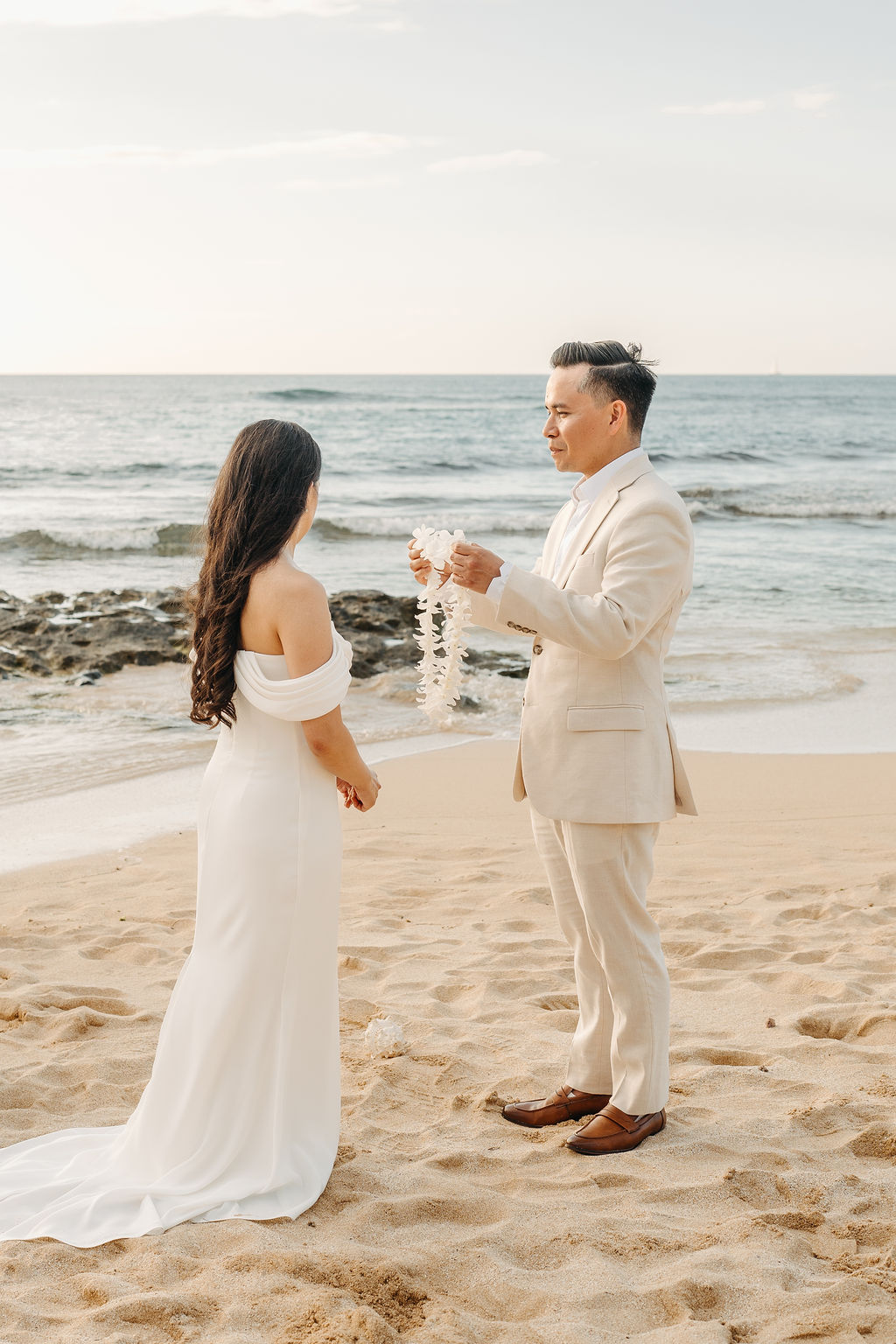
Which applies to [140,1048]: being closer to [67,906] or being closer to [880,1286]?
[67,906]

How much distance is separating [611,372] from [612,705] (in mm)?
947

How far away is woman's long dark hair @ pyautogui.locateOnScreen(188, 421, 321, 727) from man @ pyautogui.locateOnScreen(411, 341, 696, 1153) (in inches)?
20.0

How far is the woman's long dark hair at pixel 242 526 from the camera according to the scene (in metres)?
2.89

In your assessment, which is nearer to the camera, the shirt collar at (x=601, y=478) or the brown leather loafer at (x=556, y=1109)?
the shirt collar at (x=601, y=478)

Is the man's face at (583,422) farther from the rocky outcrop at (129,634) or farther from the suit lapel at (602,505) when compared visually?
the rocky outcrop at (129,634)

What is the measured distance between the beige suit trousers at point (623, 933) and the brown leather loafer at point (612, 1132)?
0.09 ft

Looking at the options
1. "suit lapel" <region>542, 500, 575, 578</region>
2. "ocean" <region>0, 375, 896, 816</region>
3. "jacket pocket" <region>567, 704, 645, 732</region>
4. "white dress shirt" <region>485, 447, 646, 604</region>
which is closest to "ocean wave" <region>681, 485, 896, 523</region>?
"ocean" <region>0, 375, 896, 816</region>

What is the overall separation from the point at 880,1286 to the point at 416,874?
3514mm

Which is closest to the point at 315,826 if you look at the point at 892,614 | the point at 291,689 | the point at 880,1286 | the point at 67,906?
the point at 291,689

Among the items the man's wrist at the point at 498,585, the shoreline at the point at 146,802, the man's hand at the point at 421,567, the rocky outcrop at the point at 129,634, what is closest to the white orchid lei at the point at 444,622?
the man's hand at the point at 421,567

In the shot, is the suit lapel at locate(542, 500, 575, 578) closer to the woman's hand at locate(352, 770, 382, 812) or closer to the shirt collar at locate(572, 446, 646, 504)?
the shirt collar at locate(572, 446, 646, 504)

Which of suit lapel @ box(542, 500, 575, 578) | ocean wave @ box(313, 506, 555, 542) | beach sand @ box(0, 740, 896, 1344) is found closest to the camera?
beach sand @ box(0, 740, 896, 1344)

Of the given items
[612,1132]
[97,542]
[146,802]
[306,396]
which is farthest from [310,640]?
[306,396]

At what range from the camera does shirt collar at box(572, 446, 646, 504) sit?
3.31 m
